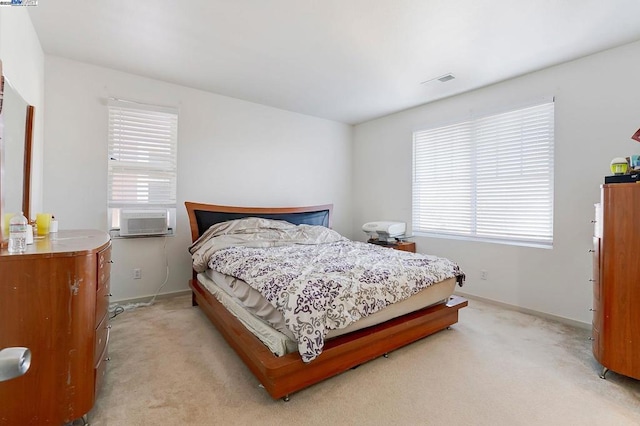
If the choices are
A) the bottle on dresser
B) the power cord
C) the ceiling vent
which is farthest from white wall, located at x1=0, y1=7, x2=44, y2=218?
the ceiling vent

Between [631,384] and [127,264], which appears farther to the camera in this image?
[127,264]

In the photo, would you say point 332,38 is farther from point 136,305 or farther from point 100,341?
point 136,305

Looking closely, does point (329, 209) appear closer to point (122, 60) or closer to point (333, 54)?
point (333, 54)

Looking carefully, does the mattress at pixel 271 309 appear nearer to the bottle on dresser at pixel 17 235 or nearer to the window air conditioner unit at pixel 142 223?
the window air conditioner unit at pixel 142 223

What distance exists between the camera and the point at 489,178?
3.55 metres

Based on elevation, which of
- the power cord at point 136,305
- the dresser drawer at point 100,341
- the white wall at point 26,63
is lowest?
the power cord at point 136,305

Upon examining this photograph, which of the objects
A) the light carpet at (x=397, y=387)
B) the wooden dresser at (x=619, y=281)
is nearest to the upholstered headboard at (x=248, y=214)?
the light carpet at (x=397, y=387)

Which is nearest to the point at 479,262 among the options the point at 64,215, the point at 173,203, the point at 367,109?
the point at 367,109

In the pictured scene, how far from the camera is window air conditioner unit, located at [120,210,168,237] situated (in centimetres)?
325

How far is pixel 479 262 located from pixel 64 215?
4.63 meters

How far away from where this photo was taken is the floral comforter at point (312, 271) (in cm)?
174

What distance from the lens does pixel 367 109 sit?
14.6 feet

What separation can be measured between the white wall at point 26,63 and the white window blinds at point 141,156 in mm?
567

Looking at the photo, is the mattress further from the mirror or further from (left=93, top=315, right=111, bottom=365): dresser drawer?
the mirror
